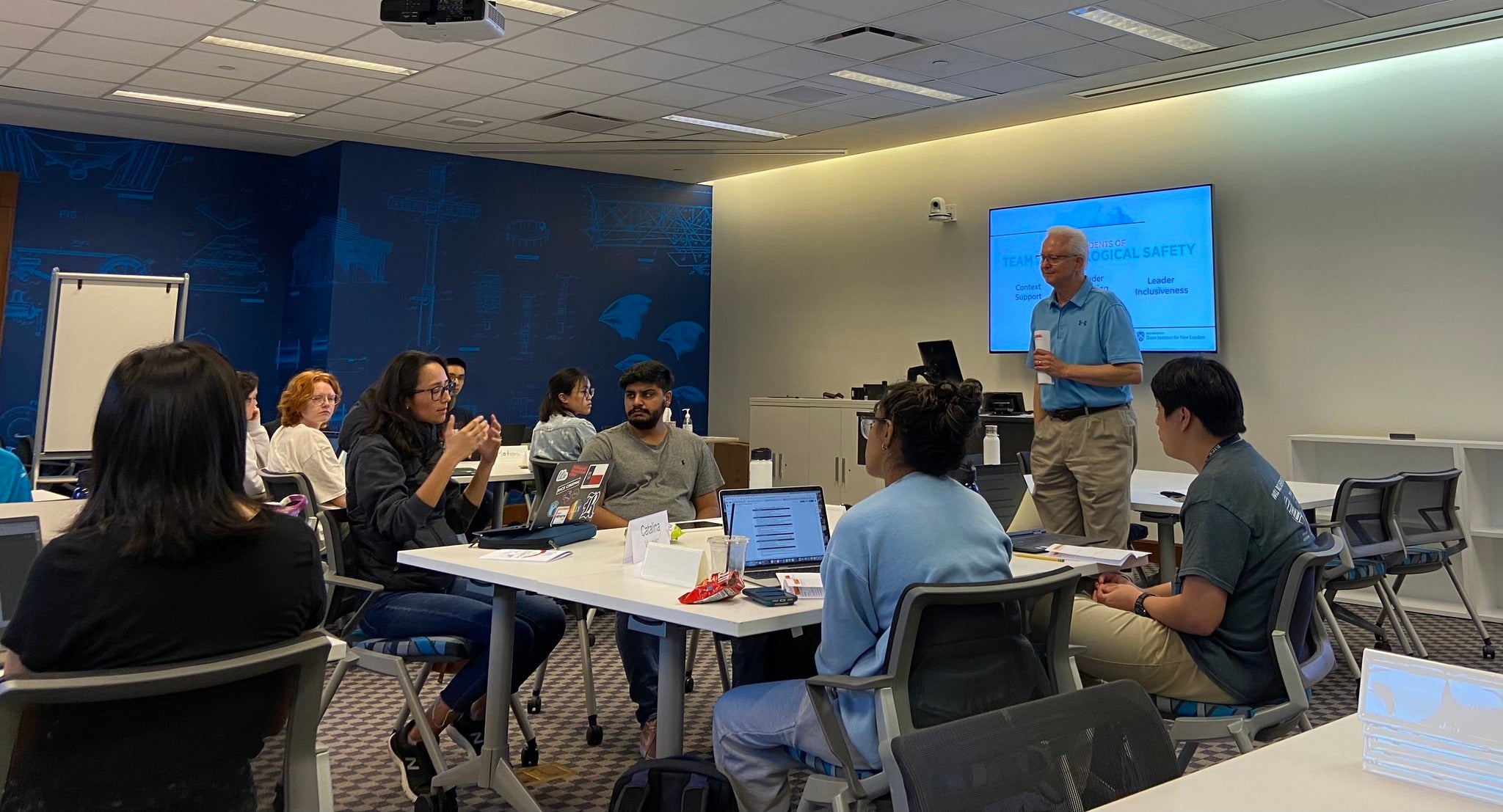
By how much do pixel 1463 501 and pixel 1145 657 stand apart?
4.61m

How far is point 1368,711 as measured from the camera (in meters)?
1.27

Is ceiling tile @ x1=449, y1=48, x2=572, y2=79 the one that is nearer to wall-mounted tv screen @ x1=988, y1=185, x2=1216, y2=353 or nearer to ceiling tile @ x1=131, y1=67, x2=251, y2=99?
ceiling tile @ x1=131, y1=67, x2=251, y2=99

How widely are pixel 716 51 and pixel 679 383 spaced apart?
15.8 feet

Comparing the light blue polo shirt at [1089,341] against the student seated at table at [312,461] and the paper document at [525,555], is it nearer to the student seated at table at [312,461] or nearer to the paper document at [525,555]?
the paper document at [525,555]

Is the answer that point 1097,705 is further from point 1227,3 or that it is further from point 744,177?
point 744,177

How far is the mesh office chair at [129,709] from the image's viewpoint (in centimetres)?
135

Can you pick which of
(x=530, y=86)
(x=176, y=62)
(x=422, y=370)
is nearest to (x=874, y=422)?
(x=422, y=370)

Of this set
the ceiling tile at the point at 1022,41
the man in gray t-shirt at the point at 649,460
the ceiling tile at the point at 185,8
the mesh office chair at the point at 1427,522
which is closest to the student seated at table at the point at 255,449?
the man in gray t-shirt at the point at 649,460

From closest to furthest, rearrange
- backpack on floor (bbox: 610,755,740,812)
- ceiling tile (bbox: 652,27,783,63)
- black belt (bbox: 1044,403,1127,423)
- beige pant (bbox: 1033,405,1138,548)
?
backpack on floor (bbox: 610,755,740,812)
beige pant (bbox: 1033,405,1138,548)
black belt (bbox: 1044,403,1127,423)
ceiling tile (bbox: 652,27,783,63)

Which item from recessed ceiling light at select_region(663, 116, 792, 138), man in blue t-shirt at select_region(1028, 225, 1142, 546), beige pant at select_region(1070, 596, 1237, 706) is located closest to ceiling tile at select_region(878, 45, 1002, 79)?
recessed ceiling light at select_region(663, 116, 792, 138)

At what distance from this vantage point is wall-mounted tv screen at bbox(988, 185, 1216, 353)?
695 cm

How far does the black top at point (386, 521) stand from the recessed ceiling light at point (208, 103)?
550 centimetres

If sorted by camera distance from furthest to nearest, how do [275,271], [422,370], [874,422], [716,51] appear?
[275,271] < [716,51] < [422,370] < [874,422]

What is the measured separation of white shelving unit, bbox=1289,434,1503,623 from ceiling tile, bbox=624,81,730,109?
4364 millimetres
